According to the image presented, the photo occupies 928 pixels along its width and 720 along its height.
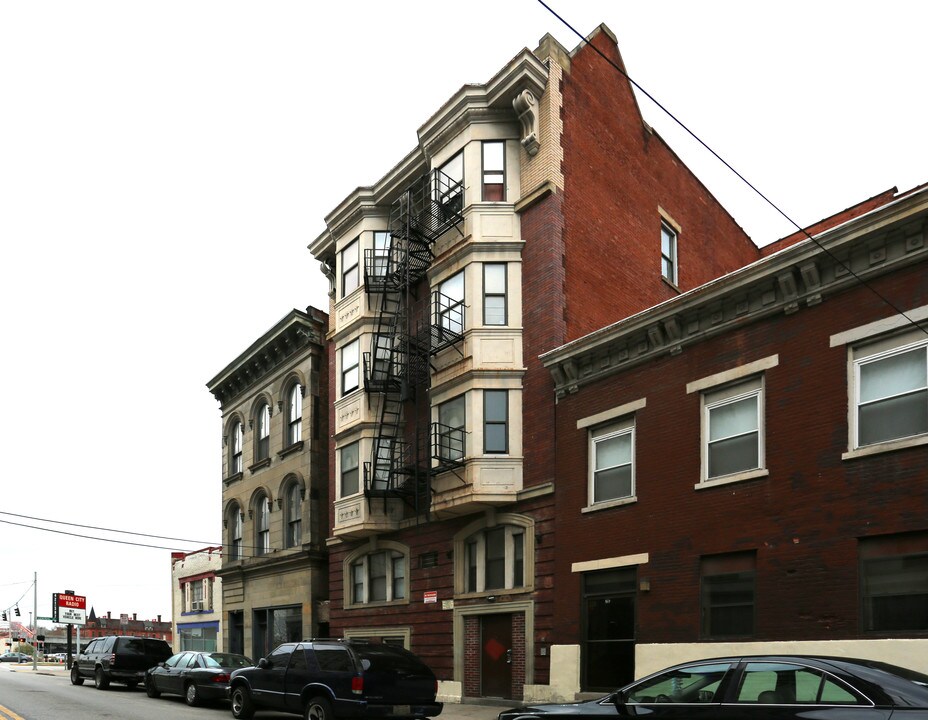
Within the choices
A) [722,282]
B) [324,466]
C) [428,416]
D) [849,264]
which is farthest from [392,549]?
[849,264]

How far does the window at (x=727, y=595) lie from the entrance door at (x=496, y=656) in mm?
6261

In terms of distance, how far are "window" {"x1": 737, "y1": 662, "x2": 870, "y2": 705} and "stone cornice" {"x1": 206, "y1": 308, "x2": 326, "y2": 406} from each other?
2479cm

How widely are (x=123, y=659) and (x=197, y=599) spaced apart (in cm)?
1481

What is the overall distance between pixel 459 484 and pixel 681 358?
7.10 metres

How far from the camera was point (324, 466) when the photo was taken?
32.8 metres

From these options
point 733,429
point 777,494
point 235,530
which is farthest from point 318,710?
point 235,530

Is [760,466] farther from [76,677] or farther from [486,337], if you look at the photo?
[76,677]

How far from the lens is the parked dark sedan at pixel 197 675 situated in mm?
23734

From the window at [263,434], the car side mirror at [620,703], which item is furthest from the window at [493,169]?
the car side mirror at [620,703]

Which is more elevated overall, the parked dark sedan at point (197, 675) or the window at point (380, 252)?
the window at point (380, 252)

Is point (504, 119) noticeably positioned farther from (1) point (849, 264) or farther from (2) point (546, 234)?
(1) point (849, 264)

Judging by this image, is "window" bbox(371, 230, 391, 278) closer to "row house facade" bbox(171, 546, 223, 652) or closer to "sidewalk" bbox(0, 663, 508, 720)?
"sidewalk" bbox(0, 663, 508, 720)

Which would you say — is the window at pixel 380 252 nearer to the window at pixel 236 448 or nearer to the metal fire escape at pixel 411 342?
the metal fire escape at pixel 411 342

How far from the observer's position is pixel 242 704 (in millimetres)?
19656
